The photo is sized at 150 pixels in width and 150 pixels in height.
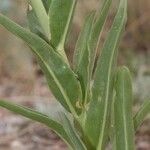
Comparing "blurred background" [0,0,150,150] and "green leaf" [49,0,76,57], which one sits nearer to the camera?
"green leaf" [49,0,76,57]

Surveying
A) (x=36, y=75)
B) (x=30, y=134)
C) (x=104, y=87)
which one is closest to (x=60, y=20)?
(x=104, y=87)

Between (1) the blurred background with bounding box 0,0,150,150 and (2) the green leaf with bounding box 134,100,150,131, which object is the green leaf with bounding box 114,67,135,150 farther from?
(1) the blurred background with bounding box 0,0,150,150

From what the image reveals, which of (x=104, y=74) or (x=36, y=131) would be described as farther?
(x=36, y=131)

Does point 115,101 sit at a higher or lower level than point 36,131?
higher

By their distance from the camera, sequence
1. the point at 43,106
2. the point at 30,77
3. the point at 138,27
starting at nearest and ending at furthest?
the point at 43,106 < the point at 30,77 < the point at 138,27

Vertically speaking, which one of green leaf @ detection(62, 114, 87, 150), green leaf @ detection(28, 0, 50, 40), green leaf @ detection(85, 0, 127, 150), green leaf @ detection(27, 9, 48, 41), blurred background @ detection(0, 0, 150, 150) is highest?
green leaf @ detection(28, 0, 50, 40)

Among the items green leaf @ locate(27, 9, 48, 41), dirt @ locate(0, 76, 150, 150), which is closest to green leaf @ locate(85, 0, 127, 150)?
green leaf @ locate(27, 9, 48, 41)

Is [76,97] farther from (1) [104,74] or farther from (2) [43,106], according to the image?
(2) [43,106]

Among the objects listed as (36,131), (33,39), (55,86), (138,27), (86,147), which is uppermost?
(33,39)

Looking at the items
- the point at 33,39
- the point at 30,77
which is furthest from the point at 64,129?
the point at 30,77
